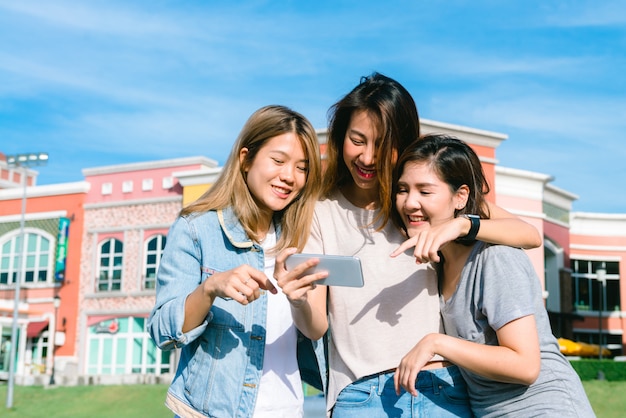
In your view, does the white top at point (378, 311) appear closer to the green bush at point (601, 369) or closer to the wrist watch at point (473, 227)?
the wrist watch at point (473, 227)

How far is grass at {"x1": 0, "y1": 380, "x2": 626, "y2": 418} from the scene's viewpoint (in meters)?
12.8

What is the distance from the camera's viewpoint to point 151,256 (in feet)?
77.3

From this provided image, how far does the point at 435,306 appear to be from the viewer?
2.35 m

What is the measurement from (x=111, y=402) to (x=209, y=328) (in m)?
14.1

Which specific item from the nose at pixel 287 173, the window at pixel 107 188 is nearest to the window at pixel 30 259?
the window at pixel 107 188

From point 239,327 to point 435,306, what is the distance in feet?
2.10

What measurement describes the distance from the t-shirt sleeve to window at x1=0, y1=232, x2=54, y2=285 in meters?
25.2

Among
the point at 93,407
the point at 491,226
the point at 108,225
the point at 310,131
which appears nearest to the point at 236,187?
the point at 310,131

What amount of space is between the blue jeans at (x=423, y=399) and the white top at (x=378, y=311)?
68 mm

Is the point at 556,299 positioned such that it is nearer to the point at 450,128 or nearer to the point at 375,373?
the point at 450,128

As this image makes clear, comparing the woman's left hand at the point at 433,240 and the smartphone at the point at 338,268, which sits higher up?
the woman's left hand at the point at 433,240

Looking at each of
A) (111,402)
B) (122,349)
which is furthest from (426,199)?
(122,349)

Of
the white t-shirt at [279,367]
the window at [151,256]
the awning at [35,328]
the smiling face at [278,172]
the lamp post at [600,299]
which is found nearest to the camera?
the white t-shirt at [279,367]

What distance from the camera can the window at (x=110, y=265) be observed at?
78.9 ft
